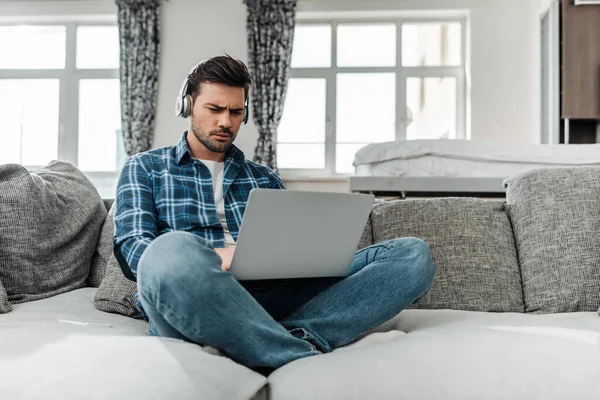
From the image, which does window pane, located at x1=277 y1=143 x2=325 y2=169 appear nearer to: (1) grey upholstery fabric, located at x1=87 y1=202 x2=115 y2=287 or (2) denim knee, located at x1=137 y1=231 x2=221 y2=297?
(1) grey upholstery fabric, located at x1=87 y1=202 x2=115 y2=287

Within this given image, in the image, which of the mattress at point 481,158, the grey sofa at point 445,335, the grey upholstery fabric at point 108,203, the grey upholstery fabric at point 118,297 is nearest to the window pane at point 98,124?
the mattress at point 481,158

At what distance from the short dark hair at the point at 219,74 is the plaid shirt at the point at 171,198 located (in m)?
0.16

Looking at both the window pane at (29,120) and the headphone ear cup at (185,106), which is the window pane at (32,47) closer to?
the window pane at (29,120)

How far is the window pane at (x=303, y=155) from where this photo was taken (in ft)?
19.9

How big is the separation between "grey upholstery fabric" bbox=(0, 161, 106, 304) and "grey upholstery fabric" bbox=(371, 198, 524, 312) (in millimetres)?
874

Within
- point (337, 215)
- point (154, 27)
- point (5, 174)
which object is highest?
point (154, 27)

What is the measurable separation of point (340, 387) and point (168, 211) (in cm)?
64

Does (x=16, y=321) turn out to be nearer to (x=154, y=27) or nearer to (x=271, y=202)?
(x=271, y=202)

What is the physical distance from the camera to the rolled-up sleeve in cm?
144

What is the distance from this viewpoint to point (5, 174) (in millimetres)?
1782

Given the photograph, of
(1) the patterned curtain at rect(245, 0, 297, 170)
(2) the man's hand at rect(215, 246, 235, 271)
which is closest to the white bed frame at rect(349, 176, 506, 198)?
(2) the man's hand at rect(215, 246, 235, 271)

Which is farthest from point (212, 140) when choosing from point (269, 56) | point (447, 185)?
point (269, 56)

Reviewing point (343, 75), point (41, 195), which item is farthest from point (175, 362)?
point (343, 75)

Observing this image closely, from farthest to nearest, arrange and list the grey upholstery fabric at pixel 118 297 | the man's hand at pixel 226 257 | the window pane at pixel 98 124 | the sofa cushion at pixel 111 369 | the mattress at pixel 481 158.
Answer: the window pane at pixel 98 124 → the mattress at pixel 481 158 → the grey upholstery fabric at pixel 118 297 → the man's hand at pixel 226 257 → the sofa cushion at pixel 111 369
